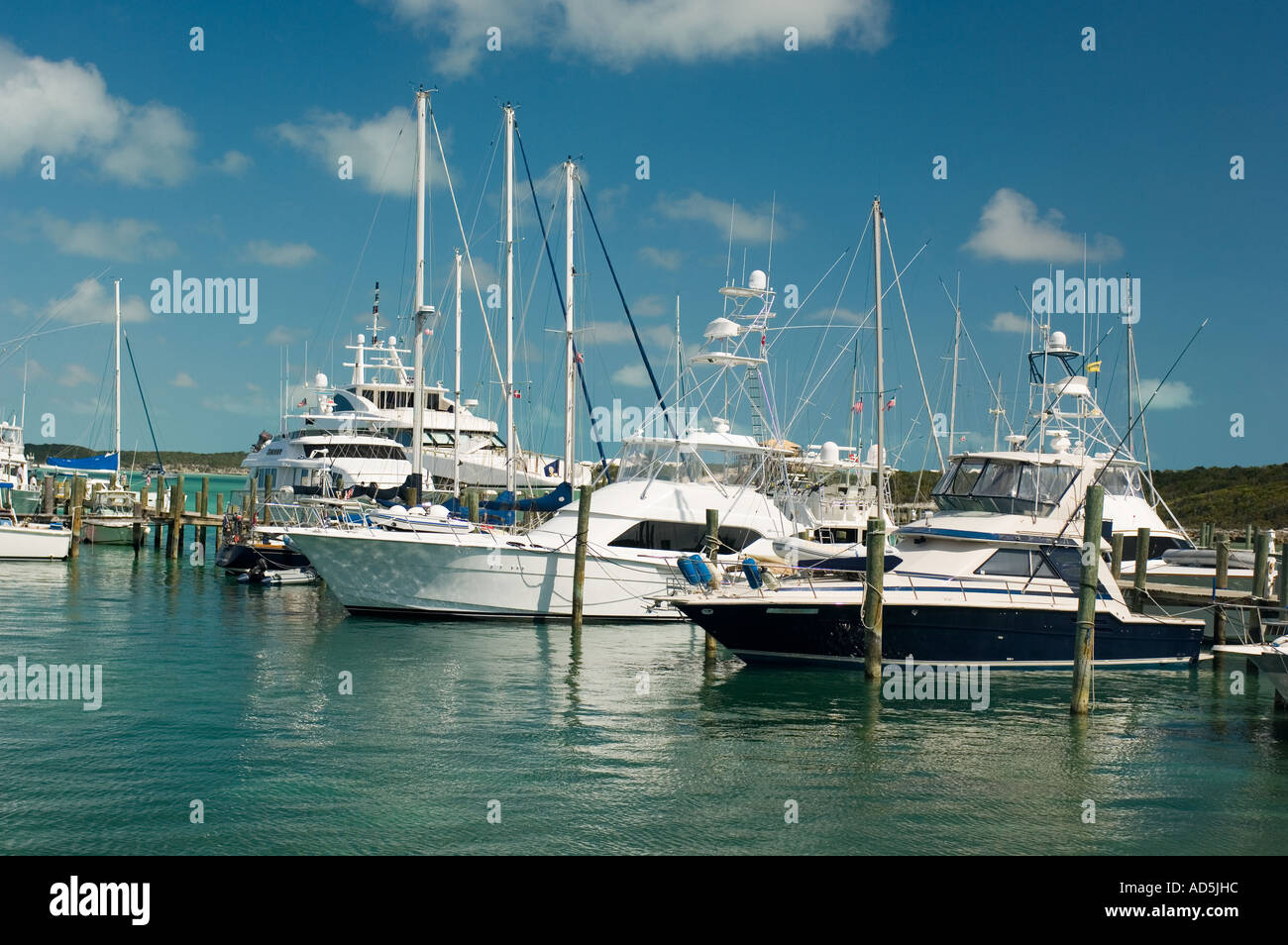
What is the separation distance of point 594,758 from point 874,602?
Result: 6.29m

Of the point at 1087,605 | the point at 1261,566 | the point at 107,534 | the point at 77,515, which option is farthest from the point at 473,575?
the point at 107,534

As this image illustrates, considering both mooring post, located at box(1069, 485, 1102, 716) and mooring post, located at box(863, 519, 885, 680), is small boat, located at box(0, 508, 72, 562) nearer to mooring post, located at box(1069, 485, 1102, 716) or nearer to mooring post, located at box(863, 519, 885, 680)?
mooring post, located at box(863, 519, 885, 680)

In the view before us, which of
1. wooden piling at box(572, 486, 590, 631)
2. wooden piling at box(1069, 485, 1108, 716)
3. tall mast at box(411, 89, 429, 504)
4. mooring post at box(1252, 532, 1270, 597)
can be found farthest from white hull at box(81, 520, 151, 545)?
mooring post at box(1252, 532, 1270, 597)

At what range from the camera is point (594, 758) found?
1312 cm

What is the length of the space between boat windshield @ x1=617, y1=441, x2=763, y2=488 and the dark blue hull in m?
7.71

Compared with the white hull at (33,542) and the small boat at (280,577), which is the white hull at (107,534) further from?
the small boat at (280,577)

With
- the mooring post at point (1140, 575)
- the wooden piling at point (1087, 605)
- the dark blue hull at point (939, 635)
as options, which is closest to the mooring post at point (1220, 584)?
the mooring post at point (1140, 575)

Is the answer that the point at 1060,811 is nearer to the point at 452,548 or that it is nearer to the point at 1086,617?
the point at 1086,617

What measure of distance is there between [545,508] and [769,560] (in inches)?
359

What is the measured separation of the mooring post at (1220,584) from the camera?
21031mm

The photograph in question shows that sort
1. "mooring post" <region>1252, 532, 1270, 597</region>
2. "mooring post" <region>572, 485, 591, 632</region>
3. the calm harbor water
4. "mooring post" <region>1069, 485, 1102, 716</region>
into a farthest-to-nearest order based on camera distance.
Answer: "mooring post" <region>572, 485, 591, 632</region>, "mooring post" <region>1252, 532, 1270, 597</region>, "mooring post" <region>1069, 485, 1102, 716</region>, the calm harbor water

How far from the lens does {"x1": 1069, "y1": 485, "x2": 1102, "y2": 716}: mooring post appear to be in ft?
49.6
